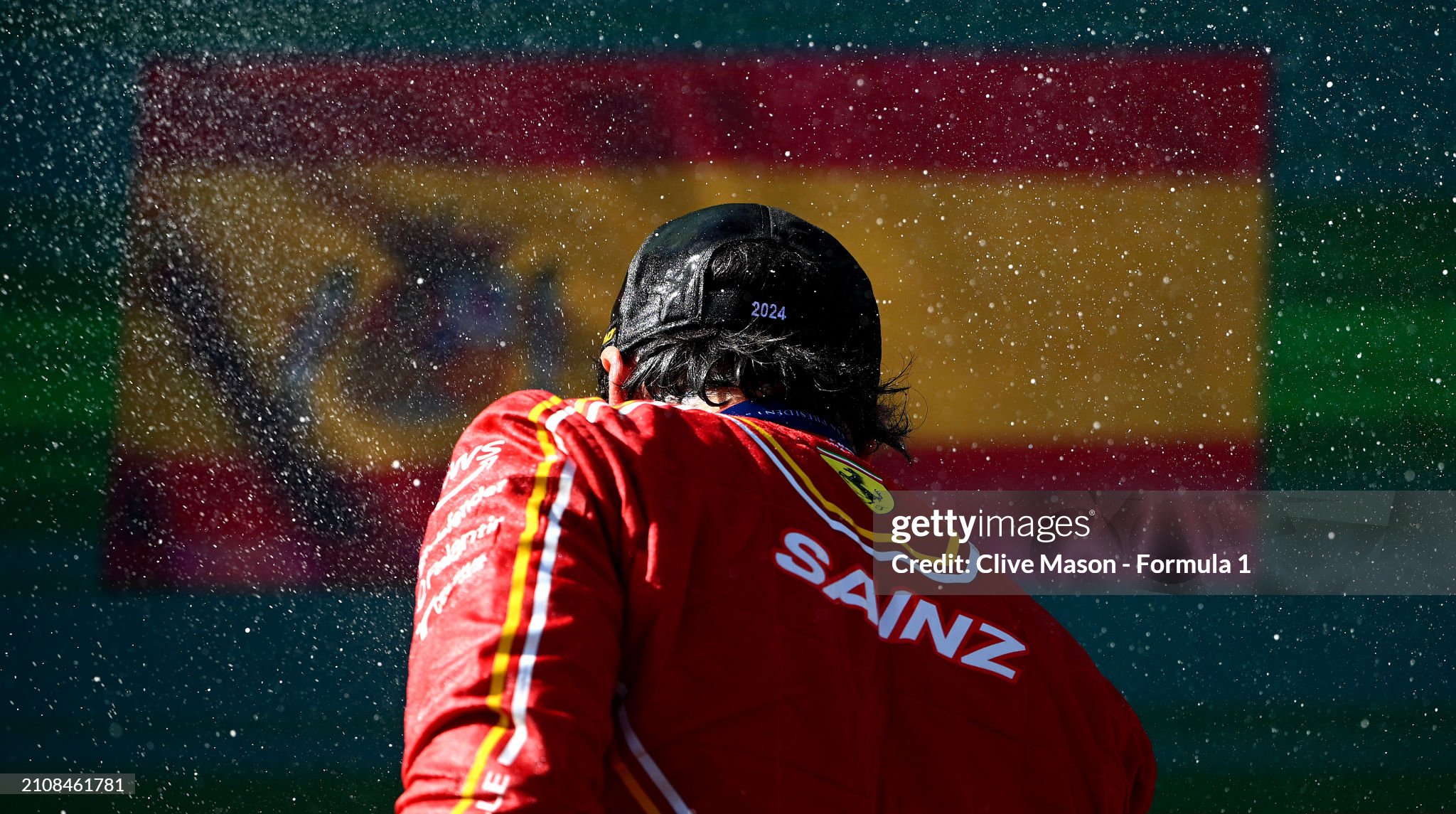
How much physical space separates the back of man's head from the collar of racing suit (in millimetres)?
16

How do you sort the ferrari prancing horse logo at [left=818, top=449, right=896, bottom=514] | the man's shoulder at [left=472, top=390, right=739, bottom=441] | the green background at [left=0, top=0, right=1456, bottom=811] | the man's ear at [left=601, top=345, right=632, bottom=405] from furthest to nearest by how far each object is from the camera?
the green background at [left=0, top=0, right=1456, bottom=811] → the man's ear at [left=601, top=345, right=632, bottom=405] → the ferrari prancing horse logo at [left=818, top=449, right=896, bottom=514] → the man's shoulder at [left=472, top=390, right=739, bottom=441]

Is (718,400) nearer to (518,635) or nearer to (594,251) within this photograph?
(518,635)

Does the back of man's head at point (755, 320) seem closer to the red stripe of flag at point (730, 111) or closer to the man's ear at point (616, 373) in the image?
the man's ear at point (616, 373)

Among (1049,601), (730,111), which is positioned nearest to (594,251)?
(730,111)

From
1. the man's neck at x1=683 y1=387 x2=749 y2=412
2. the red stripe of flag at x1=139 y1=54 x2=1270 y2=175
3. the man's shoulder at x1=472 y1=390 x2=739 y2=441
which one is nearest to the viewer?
the man's shoulder at x1=472 y1=390 x2=739 y2=441

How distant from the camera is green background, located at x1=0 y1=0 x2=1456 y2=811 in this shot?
283 cm

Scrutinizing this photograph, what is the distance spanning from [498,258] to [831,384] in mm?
1987

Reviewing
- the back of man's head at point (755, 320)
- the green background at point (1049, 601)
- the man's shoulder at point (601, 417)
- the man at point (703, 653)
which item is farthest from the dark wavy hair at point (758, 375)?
the green background at point (1049, 601)

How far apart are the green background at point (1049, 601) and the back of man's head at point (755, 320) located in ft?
6.30

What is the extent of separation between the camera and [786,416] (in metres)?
1.05

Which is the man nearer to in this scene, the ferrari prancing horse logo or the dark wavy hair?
the ferrari prancing horse logo

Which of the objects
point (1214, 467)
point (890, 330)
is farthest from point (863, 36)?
point (1214, 467)

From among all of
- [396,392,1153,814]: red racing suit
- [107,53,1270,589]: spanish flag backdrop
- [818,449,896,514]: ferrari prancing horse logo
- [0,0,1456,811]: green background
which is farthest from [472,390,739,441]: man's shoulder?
[0,0,1456,811]: green background

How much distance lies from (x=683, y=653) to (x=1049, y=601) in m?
2.38
